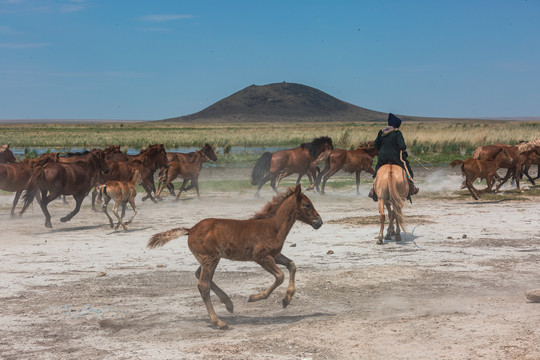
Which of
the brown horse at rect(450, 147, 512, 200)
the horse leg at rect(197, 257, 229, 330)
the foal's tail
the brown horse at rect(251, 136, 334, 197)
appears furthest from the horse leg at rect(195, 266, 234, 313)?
the brown horse at rect(251, 136, 334, 197)

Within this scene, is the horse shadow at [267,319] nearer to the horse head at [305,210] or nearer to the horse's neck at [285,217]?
the horse's neck at [285,217]

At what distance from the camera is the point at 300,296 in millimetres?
8695

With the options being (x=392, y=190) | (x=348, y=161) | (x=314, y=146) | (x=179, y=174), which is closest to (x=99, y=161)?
(x=179, y=174)

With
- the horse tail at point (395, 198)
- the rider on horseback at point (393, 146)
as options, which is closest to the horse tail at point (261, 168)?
the rider on horseback at point (393, 146)

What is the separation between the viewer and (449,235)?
13383 mm

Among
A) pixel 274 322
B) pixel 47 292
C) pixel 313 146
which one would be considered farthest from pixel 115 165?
pixel 274 322

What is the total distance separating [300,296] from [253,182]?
13802 mm

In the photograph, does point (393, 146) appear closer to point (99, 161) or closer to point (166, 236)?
point (166, 236)

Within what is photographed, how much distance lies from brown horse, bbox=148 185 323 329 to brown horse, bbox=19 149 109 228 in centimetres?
886

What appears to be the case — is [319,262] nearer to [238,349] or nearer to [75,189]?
[238,349]

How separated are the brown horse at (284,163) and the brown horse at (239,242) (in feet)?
44.9

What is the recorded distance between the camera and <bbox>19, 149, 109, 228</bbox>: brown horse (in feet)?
51.6

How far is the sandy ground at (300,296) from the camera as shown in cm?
654

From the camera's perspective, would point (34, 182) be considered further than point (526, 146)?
No
